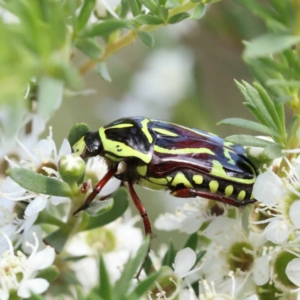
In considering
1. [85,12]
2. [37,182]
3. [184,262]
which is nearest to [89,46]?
[85,12]

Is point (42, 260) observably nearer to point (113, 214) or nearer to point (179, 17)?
point (113, 214)

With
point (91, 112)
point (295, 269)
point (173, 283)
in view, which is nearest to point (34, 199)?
point (173, 283)

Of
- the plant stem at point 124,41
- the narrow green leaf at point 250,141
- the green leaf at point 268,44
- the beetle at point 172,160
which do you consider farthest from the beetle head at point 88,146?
the green leaf at point 268,44

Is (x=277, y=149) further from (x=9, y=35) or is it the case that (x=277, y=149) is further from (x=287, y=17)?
(x=9, y=35)

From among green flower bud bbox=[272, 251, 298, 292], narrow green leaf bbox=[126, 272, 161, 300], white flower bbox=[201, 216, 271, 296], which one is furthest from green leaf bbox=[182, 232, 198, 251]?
narrow green leaf bbox=[126, 272, 161, 300]

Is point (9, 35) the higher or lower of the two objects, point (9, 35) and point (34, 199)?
the higher

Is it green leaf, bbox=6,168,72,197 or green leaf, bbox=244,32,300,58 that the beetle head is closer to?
green leaf, bbox=6,168,72,197

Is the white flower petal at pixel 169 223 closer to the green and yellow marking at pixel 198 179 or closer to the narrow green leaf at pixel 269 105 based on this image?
the green and yellow marking at pixel 198 179

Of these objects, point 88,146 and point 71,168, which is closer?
point 71,168
